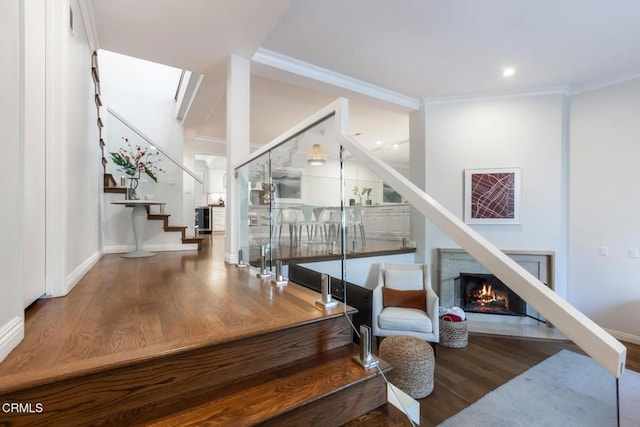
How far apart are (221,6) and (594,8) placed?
3.41 metres

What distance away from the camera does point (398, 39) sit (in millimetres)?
3125

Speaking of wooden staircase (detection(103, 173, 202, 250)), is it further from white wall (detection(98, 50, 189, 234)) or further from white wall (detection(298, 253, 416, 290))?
white wall (detection(298, 253, 416, 290))

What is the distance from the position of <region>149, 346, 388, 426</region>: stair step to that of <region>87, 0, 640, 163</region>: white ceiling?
277cm

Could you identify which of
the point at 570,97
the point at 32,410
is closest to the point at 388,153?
the point at 570,97

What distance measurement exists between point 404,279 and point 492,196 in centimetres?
205

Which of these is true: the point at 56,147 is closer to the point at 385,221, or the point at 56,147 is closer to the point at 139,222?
the point at 139,222

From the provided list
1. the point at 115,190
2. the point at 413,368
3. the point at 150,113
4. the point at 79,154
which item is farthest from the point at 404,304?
the point at 150,113

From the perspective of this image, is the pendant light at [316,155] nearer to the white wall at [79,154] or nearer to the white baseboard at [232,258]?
the white baseboard at [232,258]

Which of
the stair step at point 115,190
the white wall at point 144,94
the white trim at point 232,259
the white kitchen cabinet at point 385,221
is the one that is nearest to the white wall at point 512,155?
the white kitchen cabinet at point 385,221

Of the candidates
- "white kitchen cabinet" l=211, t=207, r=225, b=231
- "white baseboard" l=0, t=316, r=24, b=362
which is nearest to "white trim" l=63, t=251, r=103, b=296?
"white baseboard" l=0, t=316, r=24, b=362

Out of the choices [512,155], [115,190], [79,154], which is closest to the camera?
[79,154]

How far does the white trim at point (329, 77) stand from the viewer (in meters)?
3.38

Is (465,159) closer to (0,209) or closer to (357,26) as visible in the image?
(357,26)

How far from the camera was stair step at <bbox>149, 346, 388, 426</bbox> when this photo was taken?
1.04 metres
